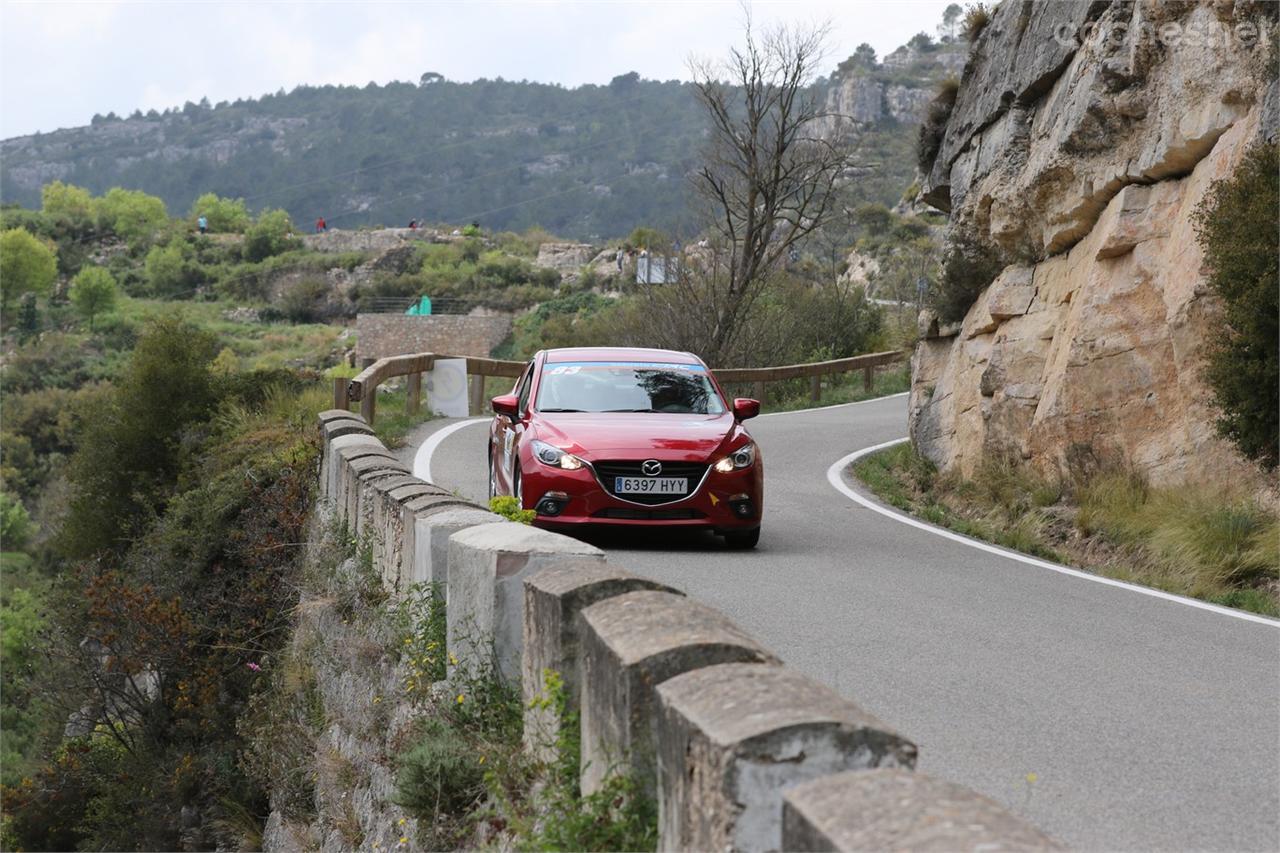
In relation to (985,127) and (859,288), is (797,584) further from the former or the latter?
(859,288)

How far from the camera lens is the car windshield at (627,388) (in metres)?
12.2

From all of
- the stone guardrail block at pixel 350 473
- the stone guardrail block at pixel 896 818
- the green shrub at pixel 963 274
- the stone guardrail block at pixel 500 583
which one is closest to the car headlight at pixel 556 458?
the stone guardrail block at pixel 350 473

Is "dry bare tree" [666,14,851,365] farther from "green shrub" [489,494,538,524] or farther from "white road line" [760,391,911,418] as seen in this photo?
"green shrub" [489,494,538,524]

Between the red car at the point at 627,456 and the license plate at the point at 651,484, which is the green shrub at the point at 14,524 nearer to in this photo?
the red car at the point at 627,456

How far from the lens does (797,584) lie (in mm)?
9797

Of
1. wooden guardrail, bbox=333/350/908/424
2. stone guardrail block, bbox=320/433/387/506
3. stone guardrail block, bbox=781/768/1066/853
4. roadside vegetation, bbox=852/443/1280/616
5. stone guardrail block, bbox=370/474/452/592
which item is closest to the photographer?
stone guardrail block, bbox=781/768/1066/853

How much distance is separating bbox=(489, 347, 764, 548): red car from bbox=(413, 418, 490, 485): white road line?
74.2 inches

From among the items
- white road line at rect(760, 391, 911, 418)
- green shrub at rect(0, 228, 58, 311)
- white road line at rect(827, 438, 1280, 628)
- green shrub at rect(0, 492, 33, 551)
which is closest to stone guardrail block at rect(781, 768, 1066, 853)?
white road line at rect(827, 438, 1280, 628)

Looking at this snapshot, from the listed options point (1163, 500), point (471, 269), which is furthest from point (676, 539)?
point (471, 269)

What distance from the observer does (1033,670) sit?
7000 millimetres

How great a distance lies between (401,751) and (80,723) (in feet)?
45.9

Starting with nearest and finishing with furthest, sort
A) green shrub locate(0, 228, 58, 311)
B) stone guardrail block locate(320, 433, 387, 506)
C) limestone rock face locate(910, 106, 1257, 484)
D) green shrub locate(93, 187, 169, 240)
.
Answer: stone guardrail block locate(320, 433, 387, 506), limestone rock face locate(910, 106, 1257, 484), green shrub locate(0, 228, 58, 311), green shrub locate(93, 187, 169, 240)

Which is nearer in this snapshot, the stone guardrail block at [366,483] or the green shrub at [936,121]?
the stone guardrail block at [366,483]

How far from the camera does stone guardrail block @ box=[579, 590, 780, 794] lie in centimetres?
344
